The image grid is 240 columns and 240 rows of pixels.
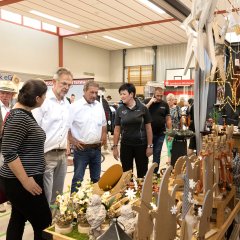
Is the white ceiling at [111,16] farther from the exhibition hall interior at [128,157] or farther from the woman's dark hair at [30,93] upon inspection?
the woman's dark hair at [30,93]

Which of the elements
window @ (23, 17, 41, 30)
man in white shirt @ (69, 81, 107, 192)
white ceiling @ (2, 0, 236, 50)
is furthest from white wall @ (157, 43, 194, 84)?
man in white shirt @ (69, 81, 107, 192)

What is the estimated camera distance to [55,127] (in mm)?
2533

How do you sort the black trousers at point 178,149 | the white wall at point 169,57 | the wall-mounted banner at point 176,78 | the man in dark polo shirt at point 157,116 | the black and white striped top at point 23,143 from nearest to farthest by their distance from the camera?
the black and white striped top at point 23,143
the black trousers at point 178,149
the man in dark polo shirt at point 157,116
the wall-mounted banner at point 176,78
the white wall at point 169,57

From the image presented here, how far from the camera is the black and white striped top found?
1.77 meters

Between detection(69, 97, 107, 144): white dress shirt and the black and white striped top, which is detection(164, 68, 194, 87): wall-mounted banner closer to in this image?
detection(69, 97, 107, 144): white dress shirt

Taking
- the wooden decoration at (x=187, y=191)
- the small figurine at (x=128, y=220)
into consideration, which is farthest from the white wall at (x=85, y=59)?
the small figurine at (x=128, y=220)

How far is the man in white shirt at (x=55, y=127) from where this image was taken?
2.50 metres

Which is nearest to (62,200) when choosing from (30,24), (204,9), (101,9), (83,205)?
(83,205)

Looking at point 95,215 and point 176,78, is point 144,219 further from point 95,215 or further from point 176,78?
point 176,78

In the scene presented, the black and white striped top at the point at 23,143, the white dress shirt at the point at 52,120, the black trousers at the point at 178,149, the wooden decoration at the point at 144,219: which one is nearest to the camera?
the wooden decoration at the point at 144,219

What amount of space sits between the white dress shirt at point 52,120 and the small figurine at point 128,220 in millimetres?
1323

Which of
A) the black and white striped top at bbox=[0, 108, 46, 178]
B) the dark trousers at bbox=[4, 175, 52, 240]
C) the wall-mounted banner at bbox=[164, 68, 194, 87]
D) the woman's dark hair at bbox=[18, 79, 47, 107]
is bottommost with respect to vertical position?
the dark trousers at bbox=[4, 175, 52, 240]

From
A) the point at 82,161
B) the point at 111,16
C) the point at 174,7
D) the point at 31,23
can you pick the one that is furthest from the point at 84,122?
the point at 31,23

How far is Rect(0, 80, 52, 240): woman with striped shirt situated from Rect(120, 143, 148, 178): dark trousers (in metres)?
1.56
